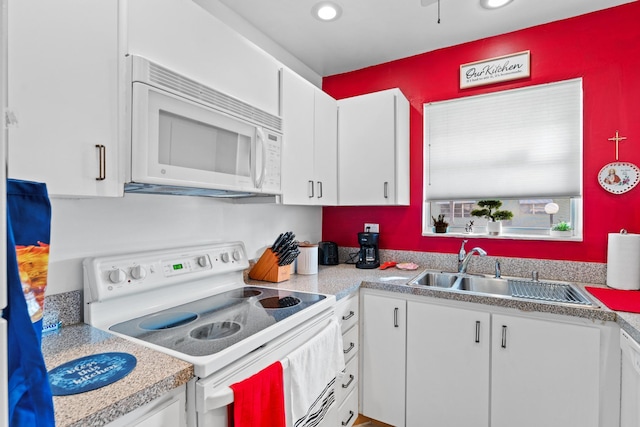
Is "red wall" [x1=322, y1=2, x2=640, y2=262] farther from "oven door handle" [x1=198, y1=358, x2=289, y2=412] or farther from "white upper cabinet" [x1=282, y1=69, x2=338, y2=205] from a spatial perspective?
"oven door handle" [x1=198, y1=358, x2=289, y2=412]

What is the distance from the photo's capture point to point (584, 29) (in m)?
2.02

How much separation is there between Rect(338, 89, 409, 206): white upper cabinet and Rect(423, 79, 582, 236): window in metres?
0.26

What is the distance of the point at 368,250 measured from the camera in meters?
2.54

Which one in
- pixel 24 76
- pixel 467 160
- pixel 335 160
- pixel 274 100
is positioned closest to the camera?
pixel 24 76

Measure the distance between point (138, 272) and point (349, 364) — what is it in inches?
50.4

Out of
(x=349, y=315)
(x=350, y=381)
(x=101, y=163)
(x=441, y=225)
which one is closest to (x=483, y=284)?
(x=441, y=225)

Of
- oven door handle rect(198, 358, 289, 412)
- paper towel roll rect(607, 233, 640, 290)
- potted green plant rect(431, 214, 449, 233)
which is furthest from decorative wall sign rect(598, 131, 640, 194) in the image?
oven door handle rect(198, 358, 289, 412)

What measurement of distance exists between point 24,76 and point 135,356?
33.2 inches

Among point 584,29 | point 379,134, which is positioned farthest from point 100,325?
point 584,29

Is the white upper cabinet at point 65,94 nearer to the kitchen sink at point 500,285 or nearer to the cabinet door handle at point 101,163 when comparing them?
the cabinet door handle at point 101,163

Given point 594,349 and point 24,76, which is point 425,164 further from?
point 24,76

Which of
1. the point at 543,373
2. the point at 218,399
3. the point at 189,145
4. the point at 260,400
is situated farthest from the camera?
the point at 543,373

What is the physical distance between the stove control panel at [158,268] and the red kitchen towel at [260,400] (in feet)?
2.16

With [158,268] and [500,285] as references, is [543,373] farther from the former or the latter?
[158,268]
